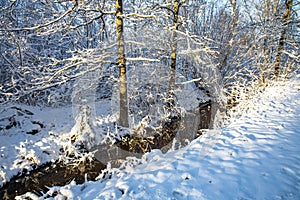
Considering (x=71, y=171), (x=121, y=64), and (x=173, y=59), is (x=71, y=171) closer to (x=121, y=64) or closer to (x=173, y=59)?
(x=121, y=64)

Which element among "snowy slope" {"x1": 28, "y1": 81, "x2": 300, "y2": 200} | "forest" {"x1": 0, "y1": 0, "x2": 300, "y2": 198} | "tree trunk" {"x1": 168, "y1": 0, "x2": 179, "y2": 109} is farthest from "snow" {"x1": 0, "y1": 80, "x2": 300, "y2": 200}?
"tree trunk" {"x1": 168, "y1": 0, "x2": 179, "y2": 109}

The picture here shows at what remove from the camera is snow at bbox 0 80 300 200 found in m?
2.36

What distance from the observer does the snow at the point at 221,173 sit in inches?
92.8

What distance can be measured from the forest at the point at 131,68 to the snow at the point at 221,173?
2.13 m

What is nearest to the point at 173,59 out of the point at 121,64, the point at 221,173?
the point at 121,64

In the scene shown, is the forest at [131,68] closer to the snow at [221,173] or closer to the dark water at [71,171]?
the dark water at [71,171]

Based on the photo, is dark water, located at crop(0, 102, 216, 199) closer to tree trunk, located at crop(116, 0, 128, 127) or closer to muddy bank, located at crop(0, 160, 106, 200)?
muddy bank, located at crop(0, 160, 106, 200)

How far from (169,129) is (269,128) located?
388 cm

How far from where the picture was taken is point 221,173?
2.67 metres

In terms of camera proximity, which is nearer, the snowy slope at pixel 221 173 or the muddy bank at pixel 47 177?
the snowy slope at pixel 221 173

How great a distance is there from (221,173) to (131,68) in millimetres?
6753

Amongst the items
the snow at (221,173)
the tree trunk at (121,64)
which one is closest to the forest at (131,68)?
the tree trunk at (121,64)

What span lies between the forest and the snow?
6.99 ft

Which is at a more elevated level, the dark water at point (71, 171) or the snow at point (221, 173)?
the snow at point (221, 173)
